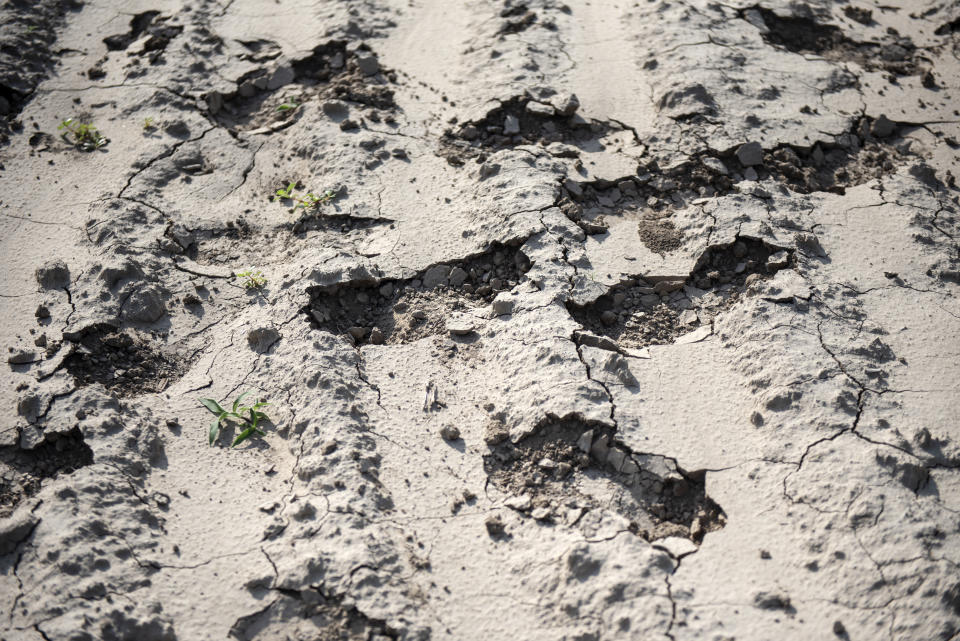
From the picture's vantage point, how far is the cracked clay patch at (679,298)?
3229 mm

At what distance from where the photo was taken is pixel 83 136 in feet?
13.5

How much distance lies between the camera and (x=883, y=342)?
3076 mm

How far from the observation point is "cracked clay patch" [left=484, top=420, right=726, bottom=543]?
261cm

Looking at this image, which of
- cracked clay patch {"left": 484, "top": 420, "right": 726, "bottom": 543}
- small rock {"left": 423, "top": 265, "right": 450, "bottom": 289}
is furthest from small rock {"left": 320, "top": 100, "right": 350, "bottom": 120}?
cracked clay patch {"left": 484, "top": 420, "right": 726, "bottom": 543}

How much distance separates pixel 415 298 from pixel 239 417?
885 millimetres

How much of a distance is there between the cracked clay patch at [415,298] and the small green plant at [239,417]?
461 mm

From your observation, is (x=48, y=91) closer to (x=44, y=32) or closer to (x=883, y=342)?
(x=44, y=32)

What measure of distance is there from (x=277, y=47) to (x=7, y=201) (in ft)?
5.58

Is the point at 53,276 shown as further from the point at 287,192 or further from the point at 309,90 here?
the point at 309,90

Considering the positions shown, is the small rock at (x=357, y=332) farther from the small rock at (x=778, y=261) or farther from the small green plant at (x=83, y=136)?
the small green plant at (x=83, y=136)

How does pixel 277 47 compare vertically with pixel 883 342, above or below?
above

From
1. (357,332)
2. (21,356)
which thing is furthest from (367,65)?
(21,356)

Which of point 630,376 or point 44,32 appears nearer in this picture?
point 630,376

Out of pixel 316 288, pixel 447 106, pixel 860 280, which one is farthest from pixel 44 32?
pixel 860 280
